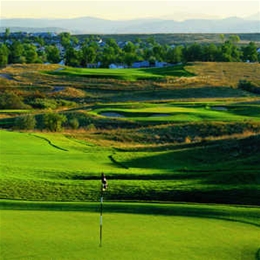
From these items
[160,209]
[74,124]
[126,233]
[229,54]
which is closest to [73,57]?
[229,54]

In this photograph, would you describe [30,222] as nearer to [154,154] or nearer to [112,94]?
[154,154]

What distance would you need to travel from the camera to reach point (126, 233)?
436 inches

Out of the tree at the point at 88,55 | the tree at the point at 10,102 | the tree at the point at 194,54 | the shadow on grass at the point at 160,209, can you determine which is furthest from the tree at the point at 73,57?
the shadow on grass at the point at 160,209

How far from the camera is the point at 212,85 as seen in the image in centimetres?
7300

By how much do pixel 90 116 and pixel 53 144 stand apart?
530 inches

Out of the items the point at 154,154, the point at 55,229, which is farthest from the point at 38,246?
the point at 154,154

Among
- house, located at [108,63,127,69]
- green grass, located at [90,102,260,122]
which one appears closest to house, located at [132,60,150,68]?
house, located at [108,63,127,69]

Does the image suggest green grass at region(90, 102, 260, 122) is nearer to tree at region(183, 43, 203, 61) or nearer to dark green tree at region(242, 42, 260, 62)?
tree at region(183, 43, 203, 61)

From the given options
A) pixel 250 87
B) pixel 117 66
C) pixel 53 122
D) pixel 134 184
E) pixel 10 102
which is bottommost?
pixel 10 102

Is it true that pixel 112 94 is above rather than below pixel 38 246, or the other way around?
below

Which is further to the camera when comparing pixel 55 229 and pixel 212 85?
pixel 212 85

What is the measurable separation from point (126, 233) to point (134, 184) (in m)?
6.81

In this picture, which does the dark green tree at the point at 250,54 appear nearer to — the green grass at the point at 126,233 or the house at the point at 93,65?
the house at the point at 93,65

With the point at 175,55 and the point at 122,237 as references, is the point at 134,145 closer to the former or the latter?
the point at 122,237
